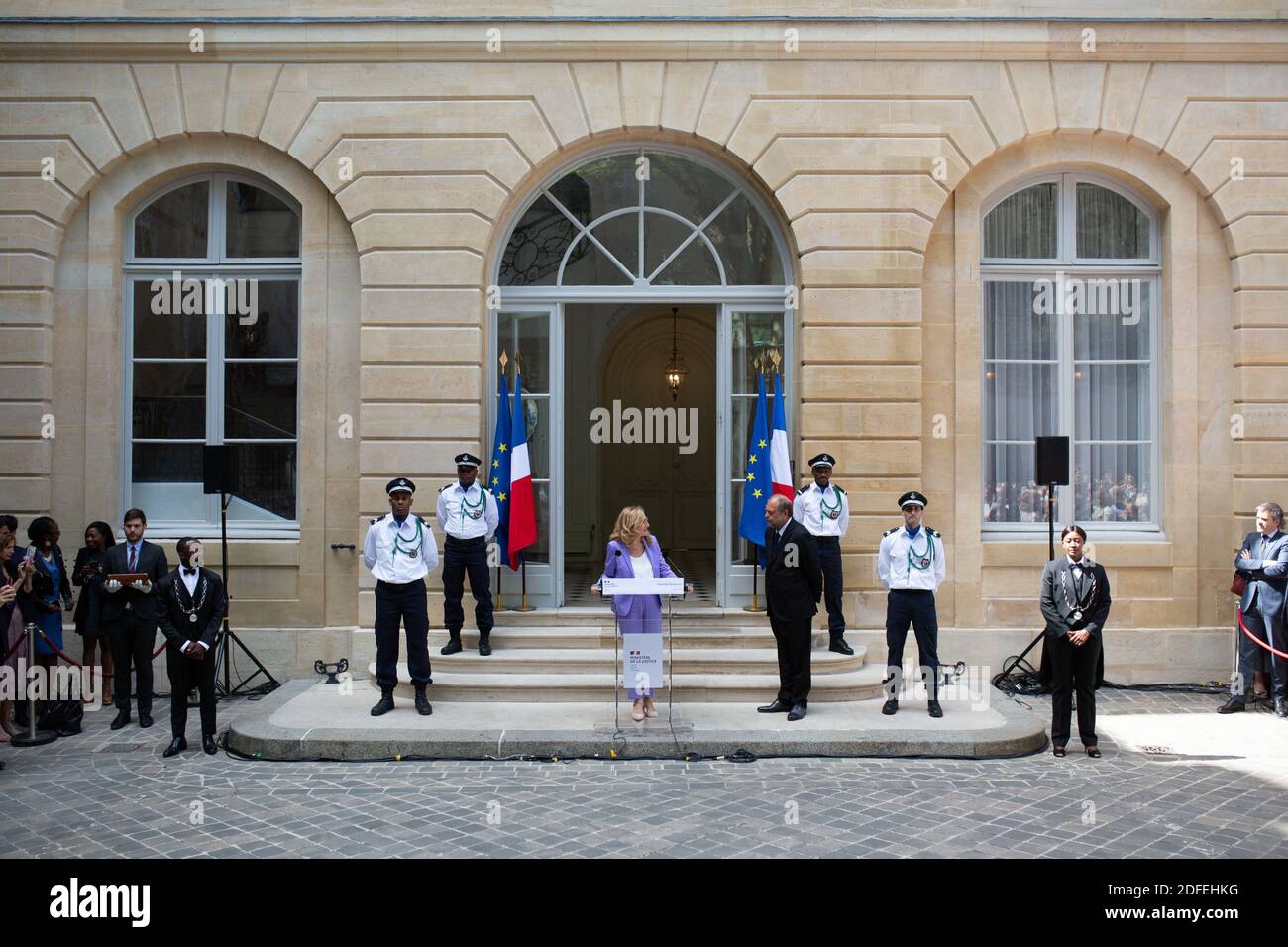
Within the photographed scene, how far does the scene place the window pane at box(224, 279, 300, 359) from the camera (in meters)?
12.1

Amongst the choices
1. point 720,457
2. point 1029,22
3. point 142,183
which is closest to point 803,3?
point 1029,22

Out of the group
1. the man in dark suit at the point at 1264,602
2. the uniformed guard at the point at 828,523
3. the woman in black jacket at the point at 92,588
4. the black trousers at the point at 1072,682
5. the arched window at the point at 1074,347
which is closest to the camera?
the black trousers at the point at 1072,682

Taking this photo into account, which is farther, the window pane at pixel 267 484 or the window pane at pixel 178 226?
the window pane at pixel 178 226

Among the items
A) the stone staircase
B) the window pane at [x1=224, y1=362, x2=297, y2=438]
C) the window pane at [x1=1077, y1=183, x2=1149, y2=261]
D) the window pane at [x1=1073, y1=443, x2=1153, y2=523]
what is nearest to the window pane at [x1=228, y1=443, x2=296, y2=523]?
the window pane at [x1=224, y1=362, x2=297, y2=438]

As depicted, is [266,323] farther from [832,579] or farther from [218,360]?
[832,579]

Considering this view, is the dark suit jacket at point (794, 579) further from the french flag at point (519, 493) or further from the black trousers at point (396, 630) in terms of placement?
the black trousers at point (396, 630)

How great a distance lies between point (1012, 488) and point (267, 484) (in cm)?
780

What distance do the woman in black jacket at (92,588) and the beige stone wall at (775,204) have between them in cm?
143

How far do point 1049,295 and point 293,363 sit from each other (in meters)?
7.97

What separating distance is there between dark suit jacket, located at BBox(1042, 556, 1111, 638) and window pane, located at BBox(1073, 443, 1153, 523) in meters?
3.37

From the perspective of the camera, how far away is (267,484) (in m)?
12.1

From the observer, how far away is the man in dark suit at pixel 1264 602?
34.6 feet

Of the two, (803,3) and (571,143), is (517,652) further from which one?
(803,3)

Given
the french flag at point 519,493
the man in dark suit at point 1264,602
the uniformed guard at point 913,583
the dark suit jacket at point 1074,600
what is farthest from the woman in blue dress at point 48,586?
the man in dark suit at point 1264,602
